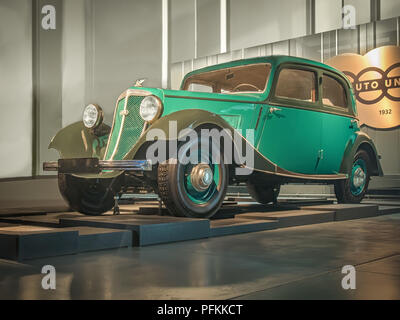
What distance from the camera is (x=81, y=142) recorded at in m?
5.55

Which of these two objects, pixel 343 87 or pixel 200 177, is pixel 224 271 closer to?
pixel 200 177

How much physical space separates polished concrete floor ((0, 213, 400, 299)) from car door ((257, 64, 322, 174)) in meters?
1.59

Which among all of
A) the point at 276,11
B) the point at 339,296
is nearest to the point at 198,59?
A: the point at 276,11

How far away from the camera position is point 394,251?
3619 millimetres

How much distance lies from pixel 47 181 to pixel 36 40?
11.0 feet

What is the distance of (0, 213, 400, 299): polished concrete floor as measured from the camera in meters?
2.41

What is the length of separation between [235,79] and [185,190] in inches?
83.3

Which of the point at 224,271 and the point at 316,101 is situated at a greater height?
the point at 316,101

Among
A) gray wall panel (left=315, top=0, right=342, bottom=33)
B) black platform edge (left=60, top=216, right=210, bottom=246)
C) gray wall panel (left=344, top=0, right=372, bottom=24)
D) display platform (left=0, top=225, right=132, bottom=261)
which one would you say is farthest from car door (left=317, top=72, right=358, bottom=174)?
gray wall panel (left=315, top=0, right=342, bottom=33)

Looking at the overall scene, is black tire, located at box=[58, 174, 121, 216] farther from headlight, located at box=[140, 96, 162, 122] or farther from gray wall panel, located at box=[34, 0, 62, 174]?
gray wall panel, located at box=[34, 0, 62, 174]

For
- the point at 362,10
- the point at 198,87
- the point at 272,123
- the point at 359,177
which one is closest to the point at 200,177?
the point at 272,123

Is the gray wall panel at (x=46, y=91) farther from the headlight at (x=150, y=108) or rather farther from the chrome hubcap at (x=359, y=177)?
the headlight at (x=150, y=108)

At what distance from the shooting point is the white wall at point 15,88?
11.6m

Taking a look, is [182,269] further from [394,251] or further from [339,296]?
[394,251]
